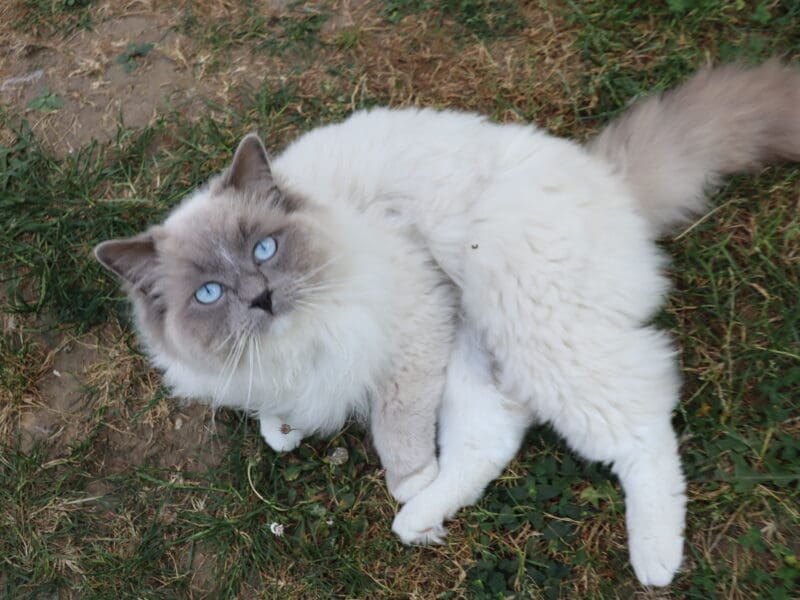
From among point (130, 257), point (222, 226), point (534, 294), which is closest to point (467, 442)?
point (534, 294)

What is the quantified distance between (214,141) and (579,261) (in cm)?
209

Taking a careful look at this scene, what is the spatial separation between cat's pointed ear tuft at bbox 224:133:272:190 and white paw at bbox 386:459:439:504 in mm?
1264

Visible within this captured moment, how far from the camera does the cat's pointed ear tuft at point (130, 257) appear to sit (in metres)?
2.02

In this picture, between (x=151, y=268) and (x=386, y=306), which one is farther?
(x=386, y=306)

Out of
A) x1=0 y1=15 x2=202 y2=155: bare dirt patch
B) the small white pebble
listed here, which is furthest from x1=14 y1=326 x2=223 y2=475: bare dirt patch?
x1=0 y1=15 x2=202 y2=155: bare dirt patch

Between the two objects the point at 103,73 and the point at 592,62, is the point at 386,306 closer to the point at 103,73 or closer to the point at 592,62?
the point at 592,62

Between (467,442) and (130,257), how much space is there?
1.43 meters

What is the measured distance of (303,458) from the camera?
2.76 m

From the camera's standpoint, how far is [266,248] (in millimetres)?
2064

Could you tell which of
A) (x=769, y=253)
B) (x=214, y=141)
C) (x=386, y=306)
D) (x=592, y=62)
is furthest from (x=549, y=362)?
(x=214, y=141)

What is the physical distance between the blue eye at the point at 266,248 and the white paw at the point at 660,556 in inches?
65.7

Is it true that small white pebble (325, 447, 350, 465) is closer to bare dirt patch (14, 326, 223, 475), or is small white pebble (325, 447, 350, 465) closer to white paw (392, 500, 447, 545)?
white paw (392, 500, 447, 545)

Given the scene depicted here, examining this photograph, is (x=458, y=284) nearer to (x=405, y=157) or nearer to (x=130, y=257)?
(x=405, y=157)

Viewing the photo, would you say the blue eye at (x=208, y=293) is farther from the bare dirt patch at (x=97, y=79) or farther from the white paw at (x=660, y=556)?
the bare dirt patch at (x=97, y=79)
